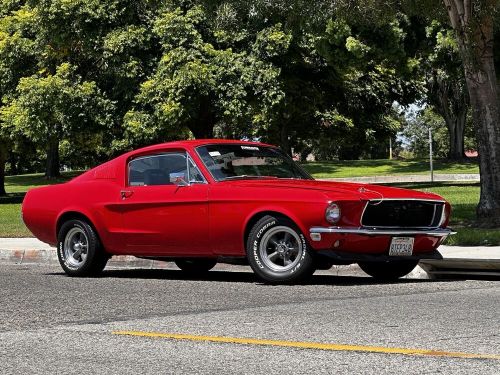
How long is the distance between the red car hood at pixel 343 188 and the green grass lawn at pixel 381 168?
4034 cm

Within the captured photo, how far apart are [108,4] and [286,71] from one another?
21.4 feet

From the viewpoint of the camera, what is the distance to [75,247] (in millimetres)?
12562

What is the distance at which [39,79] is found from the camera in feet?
117

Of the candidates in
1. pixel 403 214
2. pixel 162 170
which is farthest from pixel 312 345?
pixel 162 170

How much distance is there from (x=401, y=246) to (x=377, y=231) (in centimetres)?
44

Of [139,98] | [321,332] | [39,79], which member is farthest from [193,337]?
[39,79]

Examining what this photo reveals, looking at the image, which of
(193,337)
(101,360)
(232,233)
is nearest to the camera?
(101,360)

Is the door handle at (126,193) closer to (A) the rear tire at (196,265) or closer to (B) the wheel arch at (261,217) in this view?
(A) the rear tire at (196,265)

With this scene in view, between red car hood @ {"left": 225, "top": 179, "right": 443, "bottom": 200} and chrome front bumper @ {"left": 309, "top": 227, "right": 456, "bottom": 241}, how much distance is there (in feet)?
1.14

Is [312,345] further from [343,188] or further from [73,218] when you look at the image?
[73,218]

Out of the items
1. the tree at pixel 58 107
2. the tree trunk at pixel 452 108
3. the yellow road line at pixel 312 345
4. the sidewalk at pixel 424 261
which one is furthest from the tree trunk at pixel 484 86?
the tree trunk at pixel 452 108

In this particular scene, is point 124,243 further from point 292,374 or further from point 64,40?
point 64,40

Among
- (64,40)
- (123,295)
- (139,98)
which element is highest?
(64,40)

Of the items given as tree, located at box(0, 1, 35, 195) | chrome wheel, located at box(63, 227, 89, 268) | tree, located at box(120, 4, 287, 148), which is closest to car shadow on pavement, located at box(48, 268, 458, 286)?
chrome wheel, located at box(63, 227, 89, 268)
